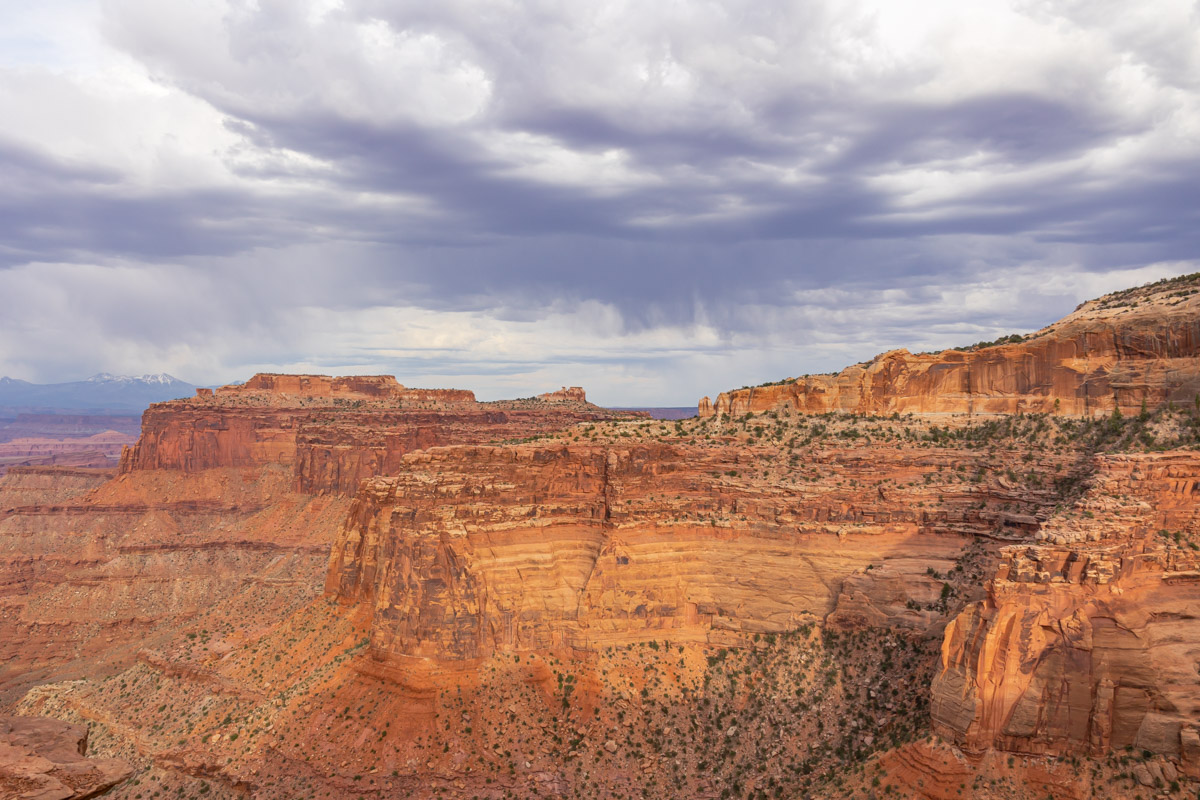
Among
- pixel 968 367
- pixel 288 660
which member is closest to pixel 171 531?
pixel 288 660

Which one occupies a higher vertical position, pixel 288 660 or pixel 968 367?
pixel 968 367

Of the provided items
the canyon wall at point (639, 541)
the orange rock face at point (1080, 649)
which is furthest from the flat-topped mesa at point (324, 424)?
the orange rock face at point (1080, 649)

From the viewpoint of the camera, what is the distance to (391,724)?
47781mm

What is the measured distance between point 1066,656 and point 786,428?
22806mm

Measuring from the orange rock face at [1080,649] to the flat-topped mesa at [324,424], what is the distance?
86.4 meters

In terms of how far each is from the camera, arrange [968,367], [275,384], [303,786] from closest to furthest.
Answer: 1. [303,786]
2. [968,367]
3. [275,384]

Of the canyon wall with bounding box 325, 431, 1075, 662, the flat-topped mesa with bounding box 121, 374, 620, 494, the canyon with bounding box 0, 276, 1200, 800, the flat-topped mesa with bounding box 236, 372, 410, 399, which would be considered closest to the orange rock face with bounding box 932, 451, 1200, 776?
the canyon with bounding box 0, 276, 1200, 800

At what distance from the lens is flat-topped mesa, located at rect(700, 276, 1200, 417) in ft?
155

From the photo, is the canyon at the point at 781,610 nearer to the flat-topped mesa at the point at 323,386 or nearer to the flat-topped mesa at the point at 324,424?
the flat-topped mesa at the point at 324,424

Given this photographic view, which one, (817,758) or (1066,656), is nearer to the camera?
(1066,656)

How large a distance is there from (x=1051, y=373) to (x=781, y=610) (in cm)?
2210

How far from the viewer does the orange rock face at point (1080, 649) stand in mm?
34781

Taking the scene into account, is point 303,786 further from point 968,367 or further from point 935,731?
point 968,367

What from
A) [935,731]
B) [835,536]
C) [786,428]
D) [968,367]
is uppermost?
[968,367]
